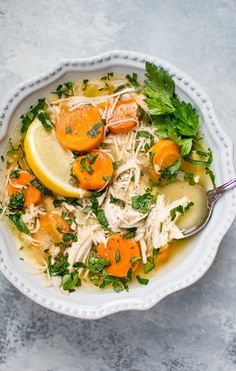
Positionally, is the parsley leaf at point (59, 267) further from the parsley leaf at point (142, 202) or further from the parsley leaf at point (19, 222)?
the parsley leaf at point (142, 202)

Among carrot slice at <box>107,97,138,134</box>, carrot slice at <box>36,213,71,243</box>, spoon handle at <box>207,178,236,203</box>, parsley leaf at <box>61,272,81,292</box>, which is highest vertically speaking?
carrot slice at <box>107,97,138,134</box>

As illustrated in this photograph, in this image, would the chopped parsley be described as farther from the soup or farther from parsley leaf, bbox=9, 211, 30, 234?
parsley leaf, bbox=9, 211, 30, 234

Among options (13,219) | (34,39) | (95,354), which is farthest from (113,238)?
(34,39)

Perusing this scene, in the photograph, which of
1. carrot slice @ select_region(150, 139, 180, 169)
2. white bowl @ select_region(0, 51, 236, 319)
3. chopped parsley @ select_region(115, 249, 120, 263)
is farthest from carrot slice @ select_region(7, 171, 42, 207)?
carrot slice @ select_region(150, 139, 180, 169)

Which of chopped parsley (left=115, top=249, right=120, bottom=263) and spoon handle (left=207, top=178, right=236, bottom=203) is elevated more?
spoon handle (left=207, top=178, right=236, bottom=203)

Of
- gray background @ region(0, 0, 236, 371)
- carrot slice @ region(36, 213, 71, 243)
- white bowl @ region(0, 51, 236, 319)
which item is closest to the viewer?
white bowl @ region(0, 51, 236, 319)

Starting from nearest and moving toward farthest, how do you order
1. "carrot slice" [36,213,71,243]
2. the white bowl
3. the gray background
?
the white bowl, "carrot slice" [36,213,71,243], the gray background

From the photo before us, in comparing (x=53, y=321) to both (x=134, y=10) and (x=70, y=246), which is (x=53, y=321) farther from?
(x=134, y=10)

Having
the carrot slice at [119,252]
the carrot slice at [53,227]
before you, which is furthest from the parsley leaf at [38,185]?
the carrot slice at [119,252]
